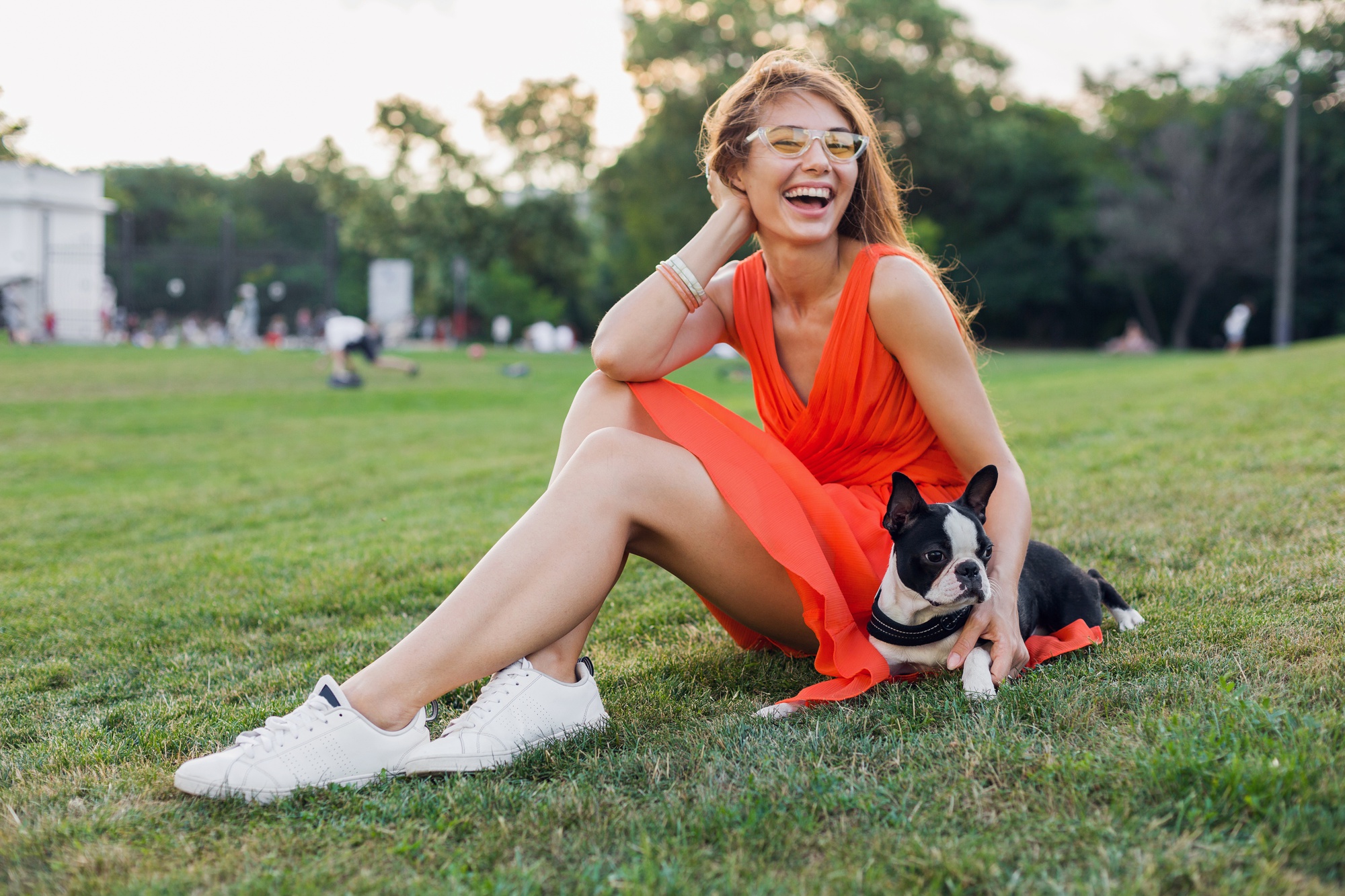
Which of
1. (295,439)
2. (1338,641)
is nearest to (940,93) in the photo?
(295,439)

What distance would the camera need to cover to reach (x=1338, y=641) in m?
2.50

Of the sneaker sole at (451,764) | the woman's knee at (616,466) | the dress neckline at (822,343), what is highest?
the dress neckline at (822,343)

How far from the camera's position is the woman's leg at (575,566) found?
2.28 meters

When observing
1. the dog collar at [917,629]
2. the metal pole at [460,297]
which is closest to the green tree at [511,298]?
the metal pole at [460,297]

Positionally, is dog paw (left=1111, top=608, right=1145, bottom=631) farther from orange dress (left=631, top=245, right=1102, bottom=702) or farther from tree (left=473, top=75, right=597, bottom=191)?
tree (left=473, top=75, right=597, bottom=191)

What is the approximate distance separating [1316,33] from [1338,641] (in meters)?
32.9

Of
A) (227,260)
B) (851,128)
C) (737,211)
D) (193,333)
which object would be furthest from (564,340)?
(851,128)

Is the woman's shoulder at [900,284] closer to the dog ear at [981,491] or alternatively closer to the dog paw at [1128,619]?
the dog ear at [981,491]

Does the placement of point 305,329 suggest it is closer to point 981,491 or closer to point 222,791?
point 222,791

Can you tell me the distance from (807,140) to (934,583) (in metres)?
1.30

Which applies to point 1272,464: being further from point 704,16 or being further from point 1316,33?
point 704,16

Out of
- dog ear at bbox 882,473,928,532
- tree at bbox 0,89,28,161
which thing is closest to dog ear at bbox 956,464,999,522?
dog ear at bbox 882,473,928,532

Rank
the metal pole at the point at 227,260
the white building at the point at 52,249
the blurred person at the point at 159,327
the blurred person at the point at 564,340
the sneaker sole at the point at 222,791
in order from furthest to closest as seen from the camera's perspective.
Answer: the blurred person at the point at 564,340, the blurred person at the point at 159,327, the white building at the point at 52,249, the metal pole at the point at 227,260, the sneaker sole at the point at 222,791

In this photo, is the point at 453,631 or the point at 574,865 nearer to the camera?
the point at 574,865
